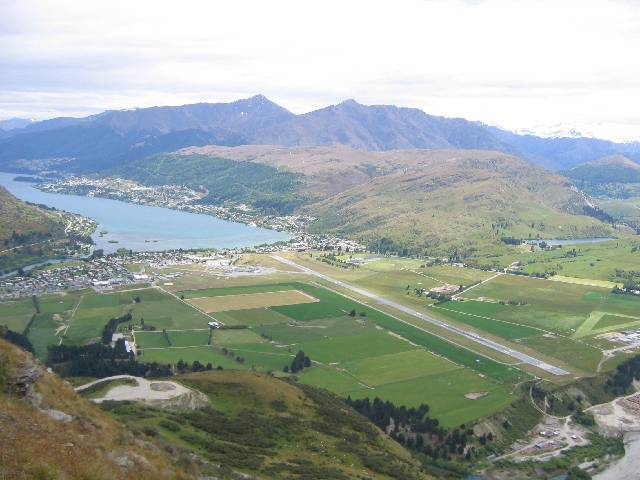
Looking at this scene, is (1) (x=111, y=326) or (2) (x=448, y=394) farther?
(1) (x=111, y=326)

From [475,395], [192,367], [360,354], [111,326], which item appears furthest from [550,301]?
[111,326]

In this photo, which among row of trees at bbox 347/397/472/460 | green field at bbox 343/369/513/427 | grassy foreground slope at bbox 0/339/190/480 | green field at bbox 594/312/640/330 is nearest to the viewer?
grassy foreground slope at bbox 0/339/190/480

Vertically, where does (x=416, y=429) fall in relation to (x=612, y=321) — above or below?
below

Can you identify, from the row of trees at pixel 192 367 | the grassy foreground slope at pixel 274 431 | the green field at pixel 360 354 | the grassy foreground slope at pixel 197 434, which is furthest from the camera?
the row of trees at pixel 192 367

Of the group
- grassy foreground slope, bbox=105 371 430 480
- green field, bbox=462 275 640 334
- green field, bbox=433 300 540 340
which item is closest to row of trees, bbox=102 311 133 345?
grassy foreground slope, bbox=105 371 430 480

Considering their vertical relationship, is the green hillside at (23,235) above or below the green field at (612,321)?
above

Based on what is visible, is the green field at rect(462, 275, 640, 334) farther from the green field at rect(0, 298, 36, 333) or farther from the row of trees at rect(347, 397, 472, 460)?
the green field at rect(0, 298, 36, 333)

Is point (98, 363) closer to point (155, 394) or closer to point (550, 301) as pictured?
point (155, 394)

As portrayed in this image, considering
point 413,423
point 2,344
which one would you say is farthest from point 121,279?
point 2,344

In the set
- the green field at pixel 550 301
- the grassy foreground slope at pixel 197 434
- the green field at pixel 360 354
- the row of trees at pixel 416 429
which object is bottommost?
the row of trees at pixel 416 429

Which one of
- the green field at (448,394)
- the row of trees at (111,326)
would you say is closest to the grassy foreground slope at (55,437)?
the green field at (448,394)

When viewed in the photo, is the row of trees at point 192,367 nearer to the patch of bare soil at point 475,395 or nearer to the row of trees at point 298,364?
the row of trees at point 298,364

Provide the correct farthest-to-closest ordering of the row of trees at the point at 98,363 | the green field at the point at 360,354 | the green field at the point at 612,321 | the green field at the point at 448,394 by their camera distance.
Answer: the green field at the point at 612,321
the green field at the point at 360,354
the row of trees at the point at 98,363
the green field at the point at 448,394
